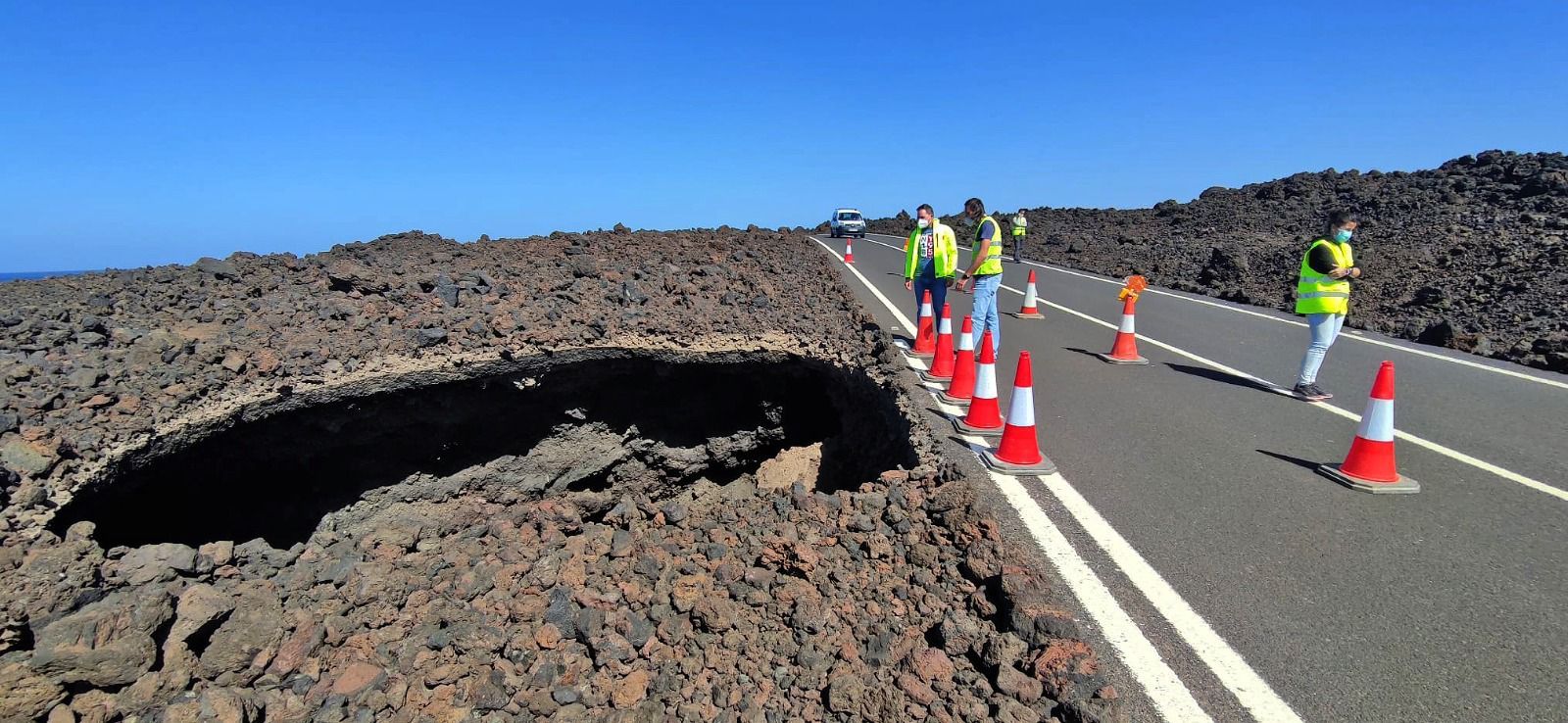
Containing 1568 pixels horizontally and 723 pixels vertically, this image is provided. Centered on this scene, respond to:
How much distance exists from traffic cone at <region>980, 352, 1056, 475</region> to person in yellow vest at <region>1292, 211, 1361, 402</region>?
348 centimetres

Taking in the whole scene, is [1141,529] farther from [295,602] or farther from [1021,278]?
[1021,278]

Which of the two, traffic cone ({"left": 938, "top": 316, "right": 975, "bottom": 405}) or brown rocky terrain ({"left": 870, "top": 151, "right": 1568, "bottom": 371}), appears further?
brown rocky terrain ({"left": 870, "top": 151, "right": 1568, "bottom": 371})

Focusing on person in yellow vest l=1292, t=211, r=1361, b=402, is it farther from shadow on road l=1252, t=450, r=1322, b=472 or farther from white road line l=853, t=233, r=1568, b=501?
shadow on road l=1252, t=450, r=1322, b=472

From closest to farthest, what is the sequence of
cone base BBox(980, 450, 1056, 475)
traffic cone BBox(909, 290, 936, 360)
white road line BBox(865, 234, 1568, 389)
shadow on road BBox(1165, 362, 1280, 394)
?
cone base BBox(980, 450, 1056, 475) < shadow on road BBox(1165, 362, 1280, 394) < white road line BBox(865, 234, 1568, 389) < traffic cone BBox(909, 290, 936, 360)

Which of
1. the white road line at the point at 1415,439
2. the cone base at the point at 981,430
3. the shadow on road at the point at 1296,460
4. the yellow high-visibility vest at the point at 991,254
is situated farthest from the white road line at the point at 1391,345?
the cone base at the point at 981,430

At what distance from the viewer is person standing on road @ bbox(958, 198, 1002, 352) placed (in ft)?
25.3

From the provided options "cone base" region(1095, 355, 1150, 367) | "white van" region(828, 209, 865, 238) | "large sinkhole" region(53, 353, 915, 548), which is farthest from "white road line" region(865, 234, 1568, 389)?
"white van" region(828, 209, 865, 238)

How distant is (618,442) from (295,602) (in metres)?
4.42

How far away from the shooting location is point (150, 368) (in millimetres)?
5941

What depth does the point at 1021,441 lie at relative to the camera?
190 inches

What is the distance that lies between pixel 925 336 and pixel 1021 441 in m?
3.89

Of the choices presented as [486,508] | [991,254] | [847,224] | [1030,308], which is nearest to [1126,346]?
[991,254]

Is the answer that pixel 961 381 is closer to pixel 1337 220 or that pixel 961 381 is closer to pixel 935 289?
pixel 935 289

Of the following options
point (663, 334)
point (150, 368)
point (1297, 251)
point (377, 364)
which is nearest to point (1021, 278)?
point (1297, 251)
